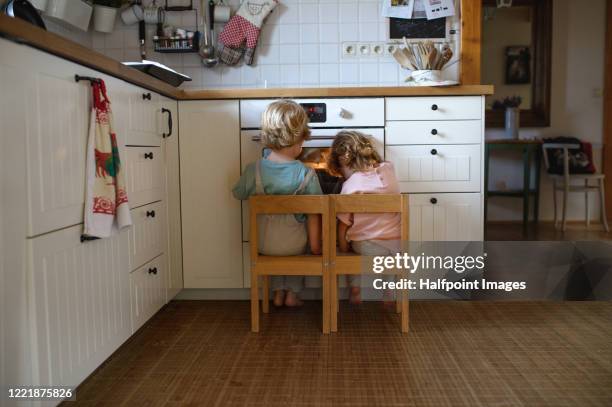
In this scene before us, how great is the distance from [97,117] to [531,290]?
2255 mm

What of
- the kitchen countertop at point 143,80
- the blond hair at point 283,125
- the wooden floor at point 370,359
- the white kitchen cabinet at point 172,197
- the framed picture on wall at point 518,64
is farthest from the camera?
the framed picture on wall at point 518,64

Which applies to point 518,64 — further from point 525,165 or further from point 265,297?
point 265,297

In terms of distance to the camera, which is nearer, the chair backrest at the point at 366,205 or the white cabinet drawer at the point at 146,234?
the white cabinet drawer at the point at 146,234

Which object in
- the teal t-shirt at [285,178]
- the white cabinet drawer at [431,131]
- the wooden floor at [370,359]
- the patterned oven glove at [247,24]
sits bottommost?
the wooden floor at [370,359]

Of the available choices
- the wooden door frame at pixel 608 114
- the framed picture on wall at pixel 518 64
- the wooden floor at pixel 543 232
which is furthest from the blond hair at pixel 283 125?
the wooden door frame at pixel 608 114

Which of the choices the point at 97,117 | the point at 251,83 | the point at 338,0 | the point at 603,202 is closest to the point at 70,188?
the point at 97,117

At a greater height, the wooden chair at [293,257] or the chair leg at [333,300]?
the wooden chair at [293,257]

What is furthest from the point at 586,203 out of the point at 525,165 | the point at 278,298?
the point at 278,298

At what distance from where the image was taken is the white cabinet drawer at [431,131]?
268 centimetres

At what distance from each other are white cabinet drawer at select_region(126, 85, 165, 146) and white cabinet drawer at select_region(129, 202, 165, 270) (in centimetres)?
26

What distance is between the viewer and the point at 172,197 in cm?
259

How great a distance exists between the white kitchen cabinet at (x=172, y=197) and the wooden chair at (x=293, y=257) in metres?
0.50

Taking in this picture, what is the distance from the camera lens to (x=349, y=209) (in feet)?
7.24

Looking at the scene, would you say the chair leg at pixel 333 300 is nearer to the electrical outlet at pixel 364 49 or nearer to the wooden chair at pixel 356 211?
the wooden chair at pixel 356 211
